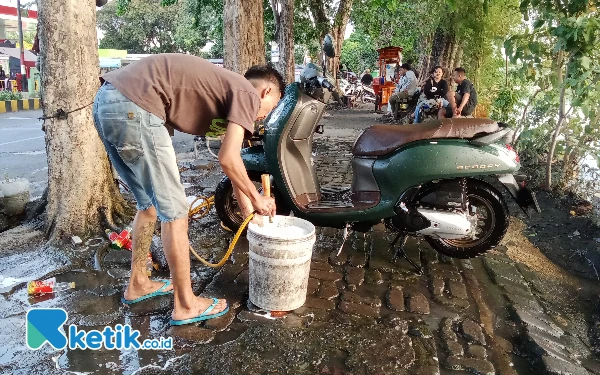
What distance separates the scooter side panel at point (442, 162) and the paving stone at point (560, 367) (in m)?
1.40

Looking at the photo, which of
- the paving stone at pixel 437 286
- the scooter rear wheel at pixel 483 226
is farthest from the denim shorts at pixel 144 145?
the scooter rear wheel at pixel 483 226

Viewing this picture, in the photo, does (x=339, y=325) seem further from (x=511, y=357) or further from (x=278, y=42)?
(x=278, y=42)

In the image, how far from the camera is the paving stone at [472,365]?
8.18ft

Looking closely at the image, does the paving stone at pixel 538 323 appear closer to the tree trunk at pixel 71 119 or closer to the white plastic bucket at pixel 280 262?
the white plastic bucket at pixel 280 262

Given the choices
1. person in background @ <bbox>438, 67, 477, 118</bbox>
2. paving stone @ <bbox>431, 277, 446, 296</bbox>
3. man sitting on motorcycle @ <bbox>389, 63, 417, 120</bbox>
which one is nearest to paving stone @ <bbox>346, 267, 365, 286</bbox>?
paving stone @ <bbox>431, 277, 446, 296</bbox>

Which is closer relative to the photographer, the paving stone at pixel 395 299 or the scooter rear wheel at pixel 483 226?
the paving stone at pixel 395 299

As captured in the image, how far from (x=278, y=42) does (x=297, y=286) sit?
37.2 ft

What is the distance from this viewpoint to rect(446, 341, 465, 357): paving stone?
2.64m

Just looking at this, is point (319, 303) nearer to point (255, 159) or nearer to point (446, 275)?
point (446, 275)

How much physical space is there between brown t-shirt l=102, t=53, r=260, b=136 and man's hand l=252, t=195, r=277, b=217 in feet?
1.35

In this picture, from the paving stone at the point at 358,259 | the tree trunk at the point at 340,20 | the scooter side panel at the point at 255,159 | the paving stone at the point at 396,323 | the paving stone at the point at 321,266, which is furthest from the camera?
the tree trunk at the point at 340,20

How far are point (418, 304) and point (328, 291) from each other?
61 cm

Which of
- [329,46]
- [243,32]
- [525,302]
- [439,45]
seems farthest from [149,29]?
[525,302]

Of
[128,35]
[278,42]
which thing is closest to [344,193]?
[278,42]
